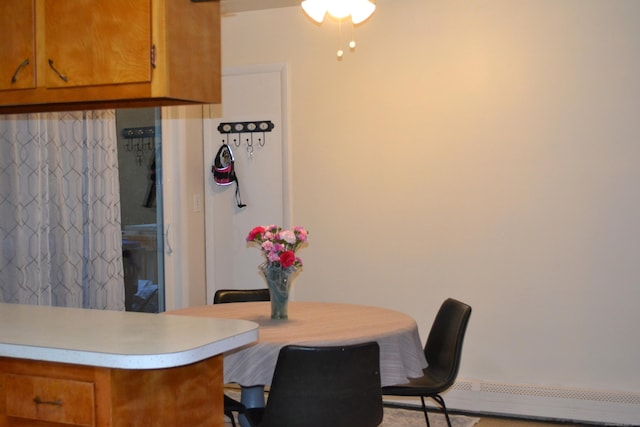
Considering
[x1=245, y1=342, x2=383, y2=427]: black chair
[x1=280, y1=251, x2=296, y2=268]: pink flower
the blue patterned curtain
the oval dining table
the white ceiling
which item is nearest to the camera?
[x1=245, y1=342, x2=383, y2=427]: black chair

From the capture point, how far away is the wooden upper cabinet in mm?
2443

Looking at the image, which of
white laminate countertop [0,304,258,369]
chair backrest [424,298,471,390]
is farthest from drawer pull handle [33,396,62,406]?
chair backrest [424,298,471,390]

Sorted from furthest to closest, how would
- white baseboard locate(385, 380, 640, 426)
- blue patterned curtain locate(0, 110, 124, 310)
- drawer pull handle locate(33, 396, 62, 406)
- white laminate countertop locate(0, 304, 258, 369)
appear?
white baseboard locate(385, 380, 640, 426) < blue patterned curtain locate(0, 110, 124, 310) < drawer pull handle locate(33, 396, 62, 406) < white laminate countertop locate(0, 304, 258, 369)

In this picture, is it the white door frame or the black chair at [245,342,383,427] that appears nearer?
the black chair at [245,342,383,427]

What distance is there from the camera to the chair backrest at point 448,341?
3.52 metres

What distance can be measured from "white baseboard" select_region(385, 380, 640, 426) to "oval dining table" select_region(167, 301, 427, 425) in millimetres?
1274

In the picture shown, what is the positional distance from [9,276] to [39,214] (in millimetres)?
376

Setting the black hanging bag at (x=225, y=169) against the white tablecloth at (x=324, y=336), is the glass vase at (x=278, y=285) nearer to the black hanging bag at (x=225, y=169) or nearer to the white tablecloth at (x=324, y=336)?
the white tablecloth at (x=324, y=336)

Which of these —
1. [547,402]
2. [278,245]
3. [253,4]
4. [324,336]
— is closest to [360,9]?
→ [253,4]

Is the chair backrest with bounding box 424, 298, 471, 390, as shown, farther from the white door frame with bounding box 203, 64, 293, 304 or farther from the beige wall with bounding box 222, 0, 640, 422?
the white door frame with bounding box 203, 64, 293, 304

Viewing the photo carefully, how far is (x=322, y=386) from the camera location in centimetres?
276

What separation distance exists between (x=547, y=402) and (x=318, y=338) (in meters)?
2.04

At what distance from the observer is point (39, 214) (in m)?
4.24

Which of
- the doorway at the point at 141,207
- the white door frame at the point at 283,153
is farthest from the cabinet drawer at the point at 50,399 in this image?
the white door frame at the point at 283,153
